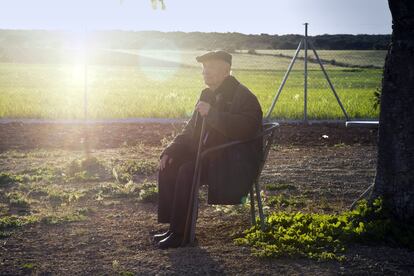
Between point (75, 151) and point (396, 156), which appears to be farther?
point (75, 151)

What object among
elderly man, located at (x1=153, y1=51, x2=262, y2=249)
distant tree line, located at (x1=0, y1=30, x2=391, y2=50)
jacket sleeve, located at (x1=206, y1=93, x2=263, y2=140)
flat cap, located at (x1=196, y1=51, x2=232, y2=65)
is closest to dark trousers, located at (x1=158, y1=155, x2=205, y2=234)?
elderly man, located at (x1=153, y1=51, x2=262, y2=249)

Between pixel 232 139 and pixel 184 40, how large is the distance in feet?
253

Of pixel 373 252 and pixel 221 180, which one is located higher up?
pixel 221 180

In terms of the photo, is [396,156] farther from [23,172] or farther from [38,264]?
[23,172]

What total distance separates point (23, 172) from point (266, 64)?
40.1 metres

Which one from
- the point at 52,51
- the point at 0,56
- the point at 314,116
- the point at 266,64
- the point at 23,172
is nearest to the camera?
the point at 23,172

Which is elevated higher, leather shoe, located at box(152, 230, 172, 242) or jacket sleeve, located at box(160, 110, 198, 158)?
jacket sleeve, located at box(160, 110, 198, 158)

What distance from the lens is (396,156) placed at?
5707 millimetres

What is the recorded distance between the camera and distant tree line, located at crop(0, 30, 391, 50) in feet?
219

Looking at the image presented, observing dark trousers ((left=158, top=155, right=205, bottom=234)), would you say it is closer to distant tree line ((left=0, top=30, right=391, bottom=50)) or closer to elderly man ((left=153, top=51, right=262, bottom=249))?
elderly man ((left=153, top=51, right=262, bottom=249))

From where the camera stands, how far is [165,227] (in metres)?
6.43

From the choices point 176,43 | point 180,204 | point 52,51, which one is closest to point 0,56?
point 52,51

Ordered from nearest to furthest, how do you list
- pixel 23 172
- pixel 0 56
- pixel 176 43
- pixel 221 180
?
pixel 221 180 < pixel 23 172 < pixel 0 56 < pixel 176 43

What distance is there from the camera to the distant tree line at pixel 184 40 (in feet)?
219
